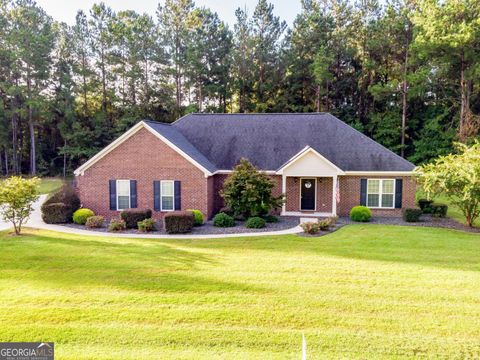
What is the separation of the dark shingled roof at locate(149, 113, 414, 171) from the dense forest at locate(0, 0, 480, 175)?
16730 millimetres

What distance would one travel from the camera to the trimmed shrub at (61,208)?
17.5 meters

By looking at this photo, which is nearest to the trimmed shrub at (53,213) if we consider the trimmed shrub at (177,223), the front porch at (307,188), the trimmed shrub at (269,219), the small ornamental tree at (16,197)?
the small ornamental tree at (16,197)

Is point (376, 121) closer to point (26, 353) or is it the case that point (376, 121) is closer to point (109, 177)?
point (109, 177)

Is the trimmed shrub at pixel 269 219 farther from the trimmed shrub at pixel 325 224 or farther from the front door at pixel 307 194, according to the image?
the front door at pixel 307 194

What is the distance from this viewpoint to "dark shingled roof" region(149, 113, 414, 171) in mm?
20047

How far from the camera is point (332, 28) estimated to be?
4000 centimetres

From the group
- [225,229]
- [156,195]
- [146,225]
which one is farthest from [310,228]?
[156,195]

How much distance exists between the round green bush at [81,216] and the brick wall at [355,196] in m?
13.3

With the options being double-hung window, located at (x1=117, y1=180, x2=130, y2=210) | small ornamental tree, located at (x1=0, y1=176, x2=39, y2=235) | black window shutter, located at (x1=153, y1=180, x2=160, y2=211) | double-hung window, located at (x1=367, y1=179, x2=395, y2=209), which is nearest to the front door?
double-hung window, located at (x1=367, y1=179, x2=395, y2=209)

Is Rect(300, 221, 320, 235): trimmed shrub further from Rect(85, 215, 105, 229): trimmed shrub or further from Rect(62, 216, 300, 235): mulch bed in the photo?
Rect(85, 215, 105, 229): trimmed shrub

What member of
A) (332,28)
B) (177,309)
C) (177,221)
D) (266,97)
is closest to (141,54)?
(266,97)

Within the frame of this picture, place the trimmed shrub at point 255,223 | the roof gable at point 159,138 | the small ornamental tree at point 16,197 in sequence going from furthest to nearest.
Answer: the roof gable at point 159,138
the trimmed shrub at point 255,223
the small ornamental tree at point 16,197

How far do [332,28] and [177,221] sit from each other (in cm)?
3376

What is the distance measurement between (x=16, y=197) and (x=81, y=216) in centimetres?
347
